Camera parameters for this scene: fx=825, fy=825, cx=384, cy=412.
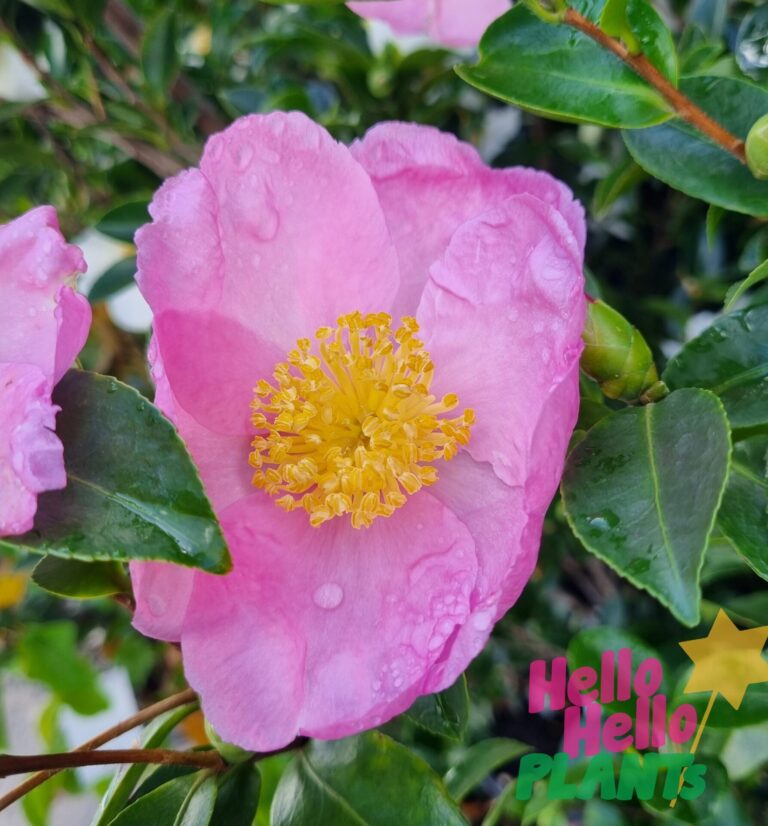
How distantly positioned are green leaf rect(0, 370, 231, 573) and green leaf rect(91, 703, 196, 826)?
253 mm

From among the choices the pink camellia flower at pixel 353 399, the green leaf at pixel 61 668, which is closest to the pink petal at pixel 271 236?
the pink camellia flower at pixel 353 399

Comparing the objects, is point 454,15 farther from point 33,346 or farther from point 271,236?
point 33,346

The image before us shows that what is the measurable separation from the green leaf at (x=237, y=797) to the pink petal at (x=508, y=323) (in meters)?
0.29

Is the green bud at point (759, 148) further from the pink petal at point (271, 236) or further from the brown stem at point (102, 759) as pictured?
the brown stem at point (102, 759)

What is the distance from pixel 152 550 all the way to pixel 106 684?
1693 millimetres

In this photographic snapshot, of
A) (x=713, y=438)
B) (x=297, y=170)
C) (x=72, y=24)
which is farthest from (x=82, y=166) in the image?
(x=713, y=438)

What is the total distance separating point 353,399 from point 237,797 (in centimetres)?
Result: 31

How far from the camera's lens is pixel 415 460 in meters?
0.62

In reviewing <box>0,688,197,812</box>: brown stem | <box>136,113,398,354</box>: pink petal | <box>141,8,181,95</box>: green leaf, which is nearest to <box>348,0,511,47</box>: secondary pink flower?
<box>141,8,181,95</box>: green leaf

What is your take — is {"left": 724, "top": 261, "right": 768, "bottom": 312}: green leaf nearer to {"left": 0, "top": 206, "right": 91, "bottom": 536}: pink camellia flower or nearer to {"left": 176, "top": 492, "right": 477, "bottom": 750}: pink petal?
{"left": 176, "top": 492, "right": 477, "bottom": 750}: pink petal

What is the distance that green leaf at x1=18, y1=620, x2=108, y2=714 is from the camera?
1468 mm

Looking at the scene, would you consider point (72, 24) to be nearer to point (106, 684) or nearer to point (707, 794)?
point (707, 794)

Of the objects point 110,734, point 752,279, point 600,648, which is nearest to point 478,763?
point 600,648

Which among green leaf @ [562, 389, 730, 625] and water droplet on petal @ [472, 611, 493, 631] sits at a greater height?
green leaf @ [562, 389, 730, 625]
